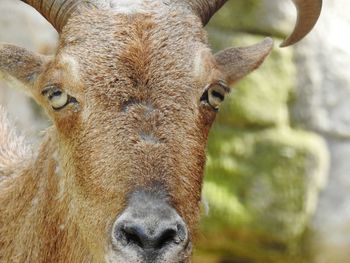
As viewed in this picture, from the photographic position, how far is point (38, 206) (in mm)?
6969

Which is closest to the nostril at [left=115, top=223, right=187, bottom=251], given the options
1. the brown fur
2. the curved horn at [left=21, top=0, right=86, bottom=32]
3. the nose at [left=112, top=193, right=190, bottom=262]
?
the nose at [left=112, top=193, right=190, bottom=262]

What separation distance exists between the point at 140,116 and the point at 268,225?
8230 millimetres

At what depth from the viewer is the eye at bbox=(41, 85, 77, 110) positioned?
654 cm

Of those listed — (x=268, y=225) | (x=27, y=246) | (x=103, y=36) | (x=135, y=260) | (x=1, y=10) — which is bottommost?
(x=268, y=225)

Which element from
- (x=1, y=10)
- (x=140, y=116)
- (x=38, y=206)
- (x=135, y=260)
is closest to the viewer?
Answer: (x=135, y=260)

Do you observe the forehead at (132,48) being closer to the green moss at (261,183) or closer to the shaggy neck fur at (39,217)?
the shaggy neck fur at (39,217)

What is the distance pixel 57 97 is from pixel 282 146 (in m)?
7.95

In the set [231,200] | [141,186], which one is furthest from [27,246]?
[231,200]

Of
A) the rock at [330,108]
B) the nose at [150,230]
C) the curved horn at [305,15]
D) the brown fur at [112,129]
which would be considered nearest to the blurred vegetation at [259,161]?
the rock at [330,108]

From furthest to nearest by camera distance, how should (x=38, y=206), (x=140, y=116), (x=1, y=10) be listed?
(x=1, y=10) → (x=38, y=206) → (x=140, y=116)

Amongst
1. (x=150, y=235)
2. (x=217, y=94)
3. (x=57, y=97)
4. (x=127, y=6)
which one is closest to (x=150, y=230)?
(x=150, y=235)

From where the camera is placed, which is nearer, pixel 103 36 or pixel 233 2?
pixel 103 36

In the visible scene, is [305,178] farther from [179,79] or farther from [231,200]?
[179,79]

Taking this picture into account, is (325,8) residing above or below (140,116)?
below
